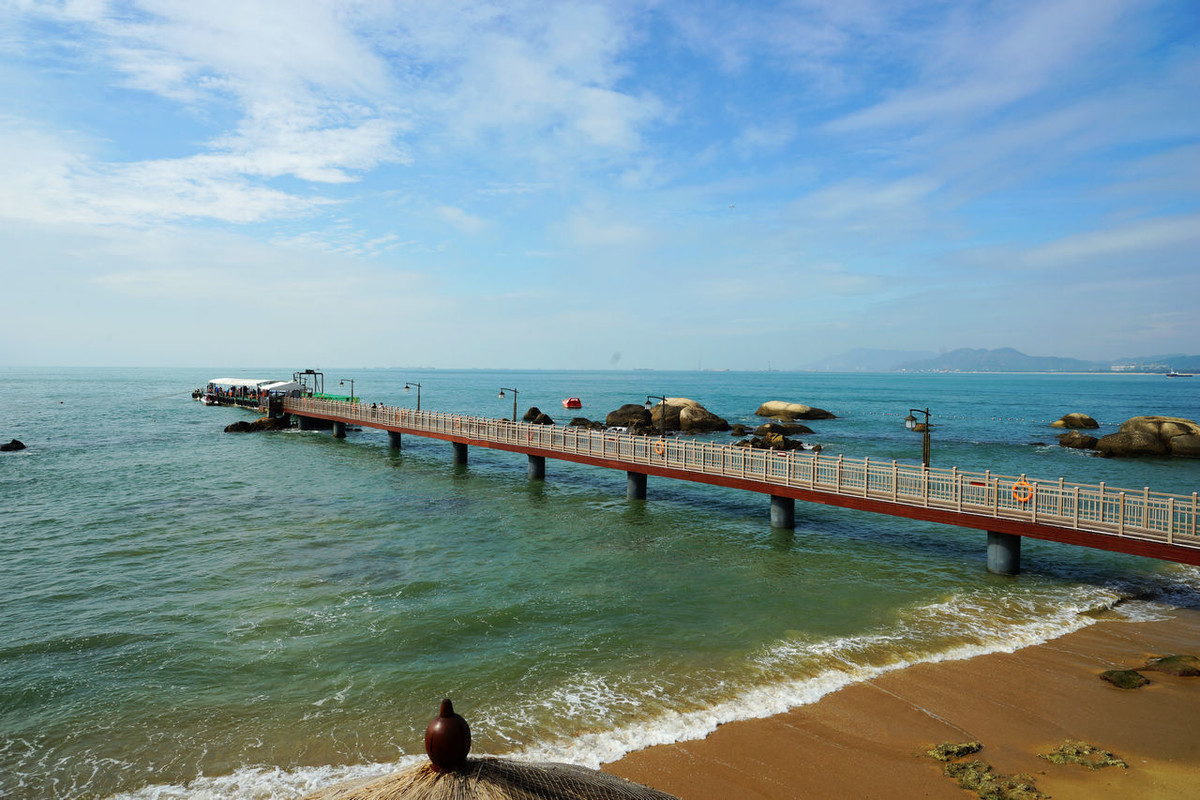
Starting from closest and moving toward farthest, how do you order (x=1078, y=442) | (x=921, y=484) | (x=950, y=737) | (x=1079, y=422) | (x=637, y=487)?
(x=950, y=737) → (x=921, y=484) → (x=637, y=487) → (x=1078, y=442) → (x=1079, y=422)

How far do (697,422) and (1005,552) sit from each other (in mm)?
45249

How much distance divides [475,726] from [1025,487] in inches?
691

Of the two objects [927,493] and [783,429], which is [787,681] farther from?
[783,429]

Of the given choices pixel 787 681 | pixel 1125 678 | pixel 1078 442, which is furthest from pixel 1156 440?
pixel 787 681

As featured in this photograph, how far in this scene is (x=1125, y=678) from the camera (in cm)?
1256

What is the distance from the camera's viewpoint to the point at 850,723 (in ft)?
37.4

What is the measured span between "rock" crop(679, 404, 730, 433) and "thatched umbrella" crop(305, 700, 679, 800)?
5983cm

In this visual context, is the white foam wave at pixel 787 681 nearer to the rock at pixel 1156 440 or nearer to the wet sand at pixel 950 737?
the wet sand at pixel 950 737

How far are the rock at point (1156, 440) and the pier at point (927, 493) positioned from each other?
28.6m

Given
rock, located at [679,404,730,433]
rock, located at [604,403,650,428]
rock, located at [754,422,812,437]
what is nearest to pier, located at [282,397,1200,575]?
rock, located at [604,403,650,428]

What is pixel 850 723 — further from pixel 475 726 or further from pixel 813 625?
pixel 475 726

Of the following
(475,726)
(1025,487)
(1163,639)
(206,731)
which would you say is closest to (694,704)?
(475,726)

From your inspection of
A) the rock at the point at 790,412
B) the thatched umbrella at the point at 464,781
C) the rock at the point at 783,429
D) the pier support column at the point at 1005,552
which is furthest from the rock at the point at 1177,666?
the rock at the point at 790,412

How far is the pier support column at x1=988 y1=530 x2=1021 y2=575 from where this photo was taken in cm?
1986
